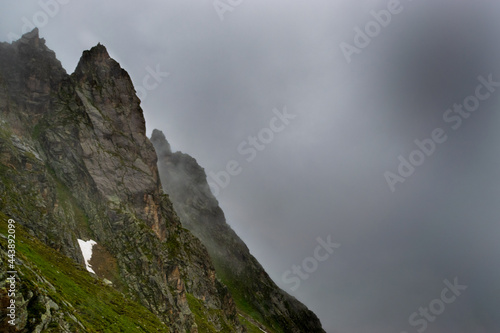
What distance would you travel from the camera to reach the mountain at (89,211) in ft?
130

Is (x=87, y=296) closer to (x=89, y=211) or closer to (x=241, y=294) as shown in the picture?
(x=89, y=211)

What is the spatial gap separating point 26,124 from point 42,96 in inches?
590

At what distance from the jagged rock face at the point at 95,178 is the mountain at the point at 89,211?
30 cm

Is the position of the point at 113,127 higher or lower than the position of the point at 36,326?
higher

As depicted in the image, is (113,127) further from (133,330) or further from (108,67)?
(133,330)

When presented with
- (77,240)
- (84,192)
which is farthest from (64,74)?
(77,240)

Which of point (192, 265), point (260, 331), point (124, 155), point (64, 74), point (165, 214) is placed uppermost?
point (64, 74)

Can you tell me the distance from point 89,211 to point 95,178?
11398 mm

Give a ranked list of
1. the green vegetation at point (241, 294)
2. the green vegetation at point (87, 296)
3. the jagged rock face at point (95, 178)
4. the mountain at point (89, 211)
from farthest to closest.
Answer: the green vegetation at point (241, 294) < the jagged rock face at point (95, 178) < the mountain at point (89, 211) < the green vegetation at point (87, 296)

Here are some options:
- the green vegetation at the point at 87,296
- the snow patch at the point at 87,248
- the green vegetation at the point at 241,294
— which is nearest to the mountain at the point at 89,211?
the green vegetation at the point at 87,296

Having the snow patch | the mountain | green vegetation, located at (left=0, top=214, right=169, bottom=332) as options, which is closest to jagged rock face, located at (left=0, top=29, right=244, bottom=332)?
the mountain

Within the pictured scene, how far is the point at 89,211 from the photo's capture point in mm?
76625

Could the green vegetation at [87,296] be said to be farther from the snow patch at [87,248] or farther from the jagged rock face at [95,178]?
the snow patch at [87,248]

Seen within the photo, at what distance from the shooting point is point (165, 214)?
4405 inches
